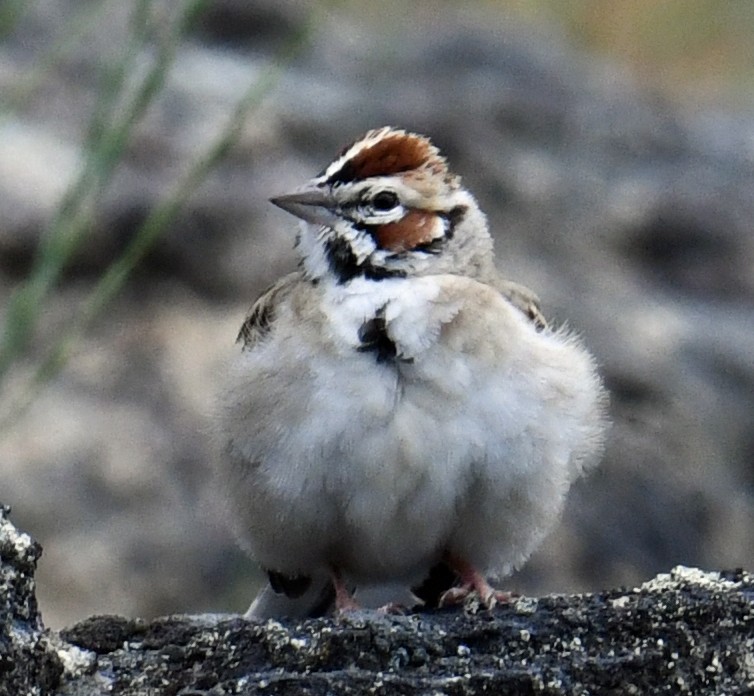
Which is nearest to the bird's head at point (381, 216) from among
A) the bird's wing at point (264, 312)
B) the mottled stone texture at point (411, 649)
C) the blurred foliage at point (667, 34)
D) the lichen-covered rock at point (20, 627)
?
the bird's wing at point (264, 312)

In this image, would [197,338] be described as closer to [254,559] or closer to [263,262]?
[263,262]

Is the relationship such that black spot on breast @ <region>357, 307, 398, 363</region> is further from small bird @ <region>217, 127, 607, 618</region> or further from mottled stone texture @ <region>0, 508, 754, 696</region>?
mottled stone texture @ <region>0, 508, 754, 696</region>

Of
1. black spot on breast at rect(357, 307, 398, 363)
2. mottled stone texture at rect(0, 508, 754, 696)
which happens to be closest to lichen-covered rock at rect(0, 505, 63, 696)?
mottled stone texture at rect(0, 508, 754, 696)

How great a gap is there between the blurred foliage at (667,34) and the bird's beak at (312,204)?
22.7 feet

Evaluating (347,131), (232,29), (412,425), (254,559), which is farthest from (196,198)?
(412,425)

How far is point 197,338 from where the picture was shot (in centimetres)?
788

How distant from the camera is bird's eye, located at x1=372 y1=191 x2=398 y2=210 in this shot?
17.2 ft

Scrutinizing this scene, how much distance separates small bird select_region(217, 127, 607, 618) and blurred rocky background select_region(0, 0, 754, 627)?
115 centimetres

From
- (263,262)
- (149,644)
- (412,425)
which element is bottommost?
(149,644)

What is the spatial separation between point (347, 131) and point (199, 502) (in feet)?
7.67

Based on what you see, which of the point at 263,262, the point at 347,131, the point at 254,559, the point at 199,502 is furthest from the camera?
the point at 347,131

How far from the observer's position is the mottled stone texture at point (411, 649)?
3.63 metres

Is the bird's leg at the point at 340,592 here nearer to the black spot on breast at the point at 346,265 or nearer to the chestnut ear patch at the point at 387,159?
the black spot on breast at the point at 346,265

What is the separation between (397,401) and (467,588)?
1.85ft
